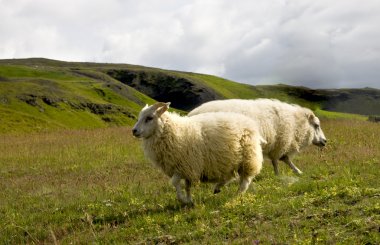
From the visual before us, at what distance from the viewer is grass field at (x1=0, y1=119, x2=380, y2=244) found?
745 cm

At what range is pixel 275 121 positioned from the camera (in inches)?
575

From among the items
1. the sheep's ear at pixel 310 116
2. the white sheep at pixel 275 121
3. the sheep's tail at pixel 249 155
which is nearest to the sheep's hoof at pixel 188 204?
the sheep's tail at pixel 249 155

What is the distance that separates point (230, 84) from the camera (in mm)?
169250

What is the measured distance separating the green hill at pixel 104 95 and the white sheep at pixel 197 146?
151ft

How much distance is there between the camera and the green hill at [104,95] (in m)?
66.6

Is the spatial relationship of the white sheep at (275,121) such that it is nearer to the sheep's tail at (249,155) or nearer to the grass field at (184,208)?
the grass field at (184,208)

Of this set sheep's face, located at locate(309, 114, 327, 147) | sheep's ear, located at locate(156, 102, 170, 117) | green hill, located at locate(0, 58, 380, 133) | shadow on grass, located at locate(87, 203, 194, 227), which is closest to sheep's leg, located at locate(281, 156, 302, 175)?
sheep's face, located at locate(309, 114, 327, 147)

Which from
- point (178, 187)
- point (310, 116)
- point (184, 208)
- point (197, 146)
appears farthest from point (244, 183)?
point (310, 116)

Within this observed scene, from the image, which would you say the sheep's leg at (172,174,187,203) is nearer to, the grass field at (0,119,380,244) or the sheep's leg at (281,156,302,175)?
the grass field at (0,119,380,244)

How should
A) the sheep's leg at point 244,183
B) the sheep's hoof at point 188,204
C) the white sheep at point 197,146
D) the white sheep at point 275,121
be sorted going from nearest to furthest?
the sheep's hoof at point 188,204
the white sheep at point 197,146
the sheep's leg at point 244,183
the white sheep at point 275,121

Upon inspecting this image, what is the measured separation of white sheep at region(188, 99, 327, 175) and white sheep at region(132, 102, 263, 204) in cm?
286

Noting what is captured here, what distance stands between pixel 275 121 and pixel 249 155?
3.77 metres

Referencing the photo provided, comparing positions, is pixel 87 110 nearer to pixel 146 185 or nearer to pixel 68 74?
pixel 68 74

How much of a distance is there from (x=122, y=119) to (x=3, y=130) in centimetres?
2508
